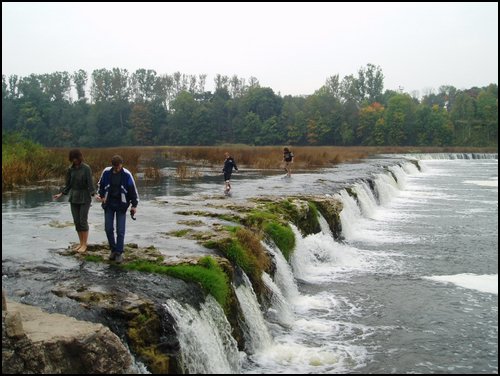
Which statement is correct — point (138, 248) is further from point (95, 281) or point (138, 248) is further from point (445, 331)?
point (445, 331)

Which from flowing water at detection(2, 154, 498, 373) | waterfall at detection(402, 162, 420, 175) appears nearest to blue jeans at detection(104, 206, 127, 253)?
flowing water at detection(2, 154, 498, 373)

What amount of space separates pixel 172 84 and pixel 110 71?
1756 cm

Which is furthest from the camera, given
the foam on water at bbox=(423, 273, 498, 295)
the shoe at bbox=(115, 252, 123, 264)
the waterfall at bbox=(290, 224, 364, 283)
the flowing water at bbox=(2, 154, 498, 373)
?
the waterfall at bbox=(290, 224, 364, 283)

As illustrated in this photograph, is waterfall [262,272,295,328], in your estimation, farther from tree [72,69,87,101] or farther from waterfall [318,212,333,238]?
tree [72,69,87,101]

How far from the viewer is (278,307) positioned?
11.1 meters

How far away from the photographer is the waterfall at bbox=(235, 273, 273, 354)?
30.8 ft

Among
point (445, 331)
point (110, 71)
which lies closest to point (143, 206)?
point (445, 331)

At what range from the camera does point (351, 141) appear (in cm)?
10494

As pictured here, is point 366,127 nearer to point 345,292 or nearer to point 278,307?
point 345,292

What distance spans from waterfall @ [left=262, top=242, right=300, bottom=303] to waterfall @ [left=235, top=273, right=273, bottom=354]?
1931 mm

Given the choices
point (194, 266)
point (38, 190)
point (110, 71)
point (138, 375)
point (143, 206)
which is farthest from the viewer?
point (110, 71)

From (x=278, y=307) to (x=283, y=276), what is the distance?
5.21 ft

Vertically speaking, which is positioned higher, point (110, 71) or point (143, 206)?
point (110, 71)

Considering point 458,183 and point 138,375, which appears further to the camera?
point 458,183
